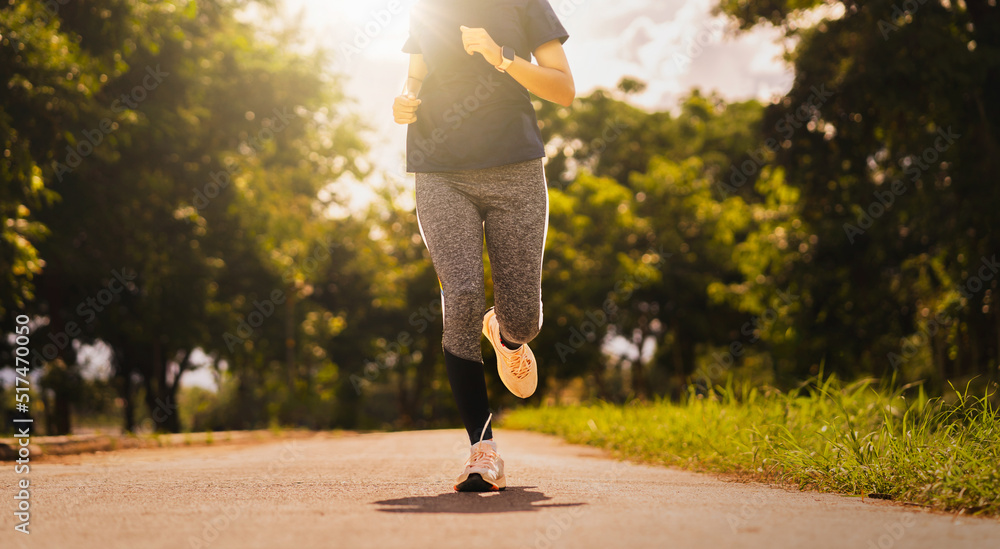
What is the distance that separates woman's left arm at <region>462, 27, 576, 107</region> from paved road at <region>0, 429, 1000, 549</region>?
161 centimetres

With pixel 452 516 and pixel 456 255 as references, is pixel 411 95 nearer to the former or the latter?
pixel 456 255

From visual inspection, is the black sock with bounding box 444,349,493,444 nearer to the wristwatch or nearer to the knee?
the knee

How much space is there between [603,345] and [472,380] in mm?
26330

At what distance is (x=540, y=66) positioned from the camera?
3508 millimetres

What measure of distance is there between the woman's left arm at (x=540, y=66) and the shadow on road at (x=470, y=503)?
1.57 m

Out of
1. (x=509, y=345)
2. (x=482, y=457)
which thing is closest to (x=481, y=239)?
(x=509, y=345)

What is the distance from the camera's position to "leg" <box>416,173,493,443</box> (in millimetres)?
3391

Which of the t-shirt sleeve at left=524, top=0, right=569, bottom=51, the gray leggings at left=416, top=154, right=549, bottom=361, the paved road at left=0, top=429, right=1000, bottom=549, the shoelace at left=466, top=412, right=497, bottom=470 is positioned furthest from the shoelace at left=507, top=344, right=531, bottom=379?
the t-shirt sleeve at left=524, top=0, right=569, bottom=51

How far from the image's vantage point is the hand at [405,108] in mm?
3535

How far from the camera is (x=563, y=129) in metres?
32.8

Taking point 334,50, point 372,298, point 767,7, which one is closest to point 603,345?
point 372,298

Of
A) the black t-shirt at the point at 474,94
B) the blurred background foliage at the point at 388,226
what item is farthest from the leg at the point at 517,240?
the blurred background foliage at the point at 388,226

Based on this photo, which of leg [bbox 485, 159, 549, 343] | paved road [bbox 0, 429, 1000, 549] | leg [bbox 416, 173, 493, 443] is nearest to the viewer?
paved road [bbox 0, 429, 1000, 549]

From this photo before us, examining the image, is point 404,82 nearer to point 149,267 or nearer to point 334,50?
point 149,267
